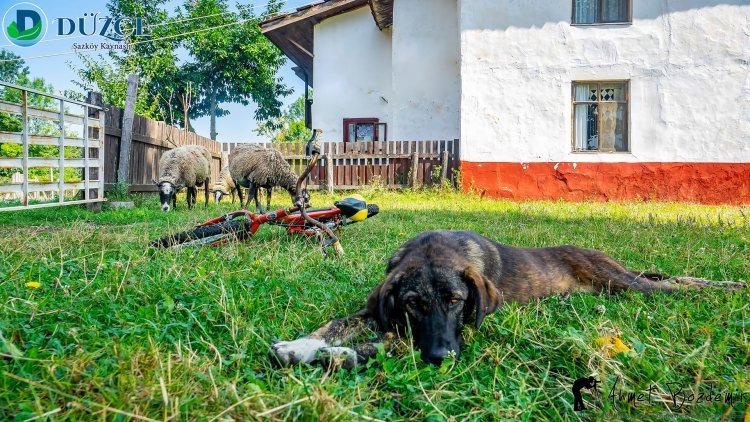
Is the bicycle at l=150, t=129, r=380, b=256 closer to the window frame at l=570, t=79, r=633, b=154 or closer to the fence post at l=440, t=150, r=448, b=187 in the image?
the fence post at l=440, t=150, r=448, b=187

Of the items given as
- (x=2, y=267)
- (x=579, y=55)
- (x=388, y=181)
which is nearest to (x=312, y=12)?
(x=388, y=181)

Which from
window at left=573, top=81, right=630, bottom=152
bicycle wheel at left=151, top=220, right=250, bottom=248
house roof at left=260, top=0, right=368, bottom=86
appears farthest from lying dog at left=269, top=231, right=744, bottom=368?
house roof at left=260, top=0, right=368, bottom=86

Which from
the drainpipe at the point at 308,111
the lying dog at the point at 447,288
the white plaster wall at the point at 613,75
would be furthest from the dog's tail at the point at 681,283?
the drainpipe at the point at 308,111

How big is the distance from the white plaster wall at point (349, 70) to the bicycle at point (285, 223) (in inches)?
Answer: 542

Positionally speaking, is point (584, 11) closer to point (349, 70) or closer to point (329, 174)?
point (349, 70)

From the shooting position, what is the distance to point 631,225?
293 inches

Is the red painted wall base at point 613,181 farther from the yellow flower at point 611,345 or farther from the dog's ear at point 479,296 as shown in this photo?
the yellow flower at point 611,345

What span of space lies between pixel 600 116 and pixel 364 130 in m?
8.65

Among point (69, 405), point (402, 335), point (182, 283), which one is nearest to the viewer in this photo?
point (69, 405)

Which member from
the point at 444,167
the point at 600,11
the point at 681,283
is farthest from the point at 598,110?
the point at 681,283

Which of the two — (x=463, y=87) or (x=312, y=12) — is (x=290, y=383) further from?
(x=312, y=12)

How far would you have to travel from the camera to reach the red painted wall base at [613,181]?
42.4 feet

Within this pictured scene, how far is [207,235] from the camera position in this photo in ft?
16.0

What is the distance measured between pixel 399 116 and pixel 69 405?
54.9 feet
